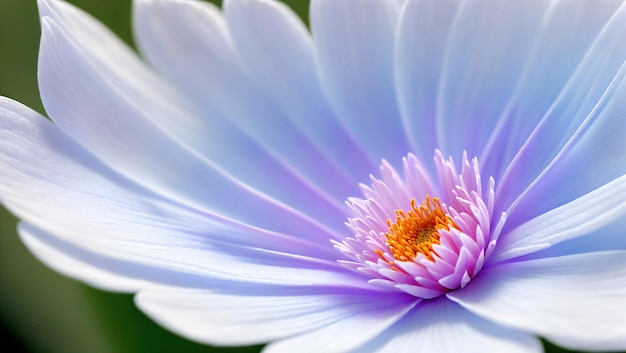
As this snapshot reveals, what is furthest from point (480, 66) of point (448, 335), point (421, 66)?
point (448, 335)

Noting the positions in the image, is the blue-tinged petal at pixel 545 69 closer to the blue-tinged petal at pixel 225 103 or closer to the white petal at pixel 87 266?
the blue-tinged petal at pixel 225 103

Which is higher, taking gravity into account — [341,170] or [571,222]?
[341,170]

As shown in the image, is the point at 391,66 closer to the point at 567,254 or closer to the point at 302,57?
the point at 302,57

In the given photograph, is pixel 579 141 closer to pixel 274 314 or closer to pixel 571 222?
pixel 571 222

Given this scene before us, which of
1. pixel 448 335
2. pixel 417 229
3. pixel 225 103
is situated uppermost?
pixel 225 103

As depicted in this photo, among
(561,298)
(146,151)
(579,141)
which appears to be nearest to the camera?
(561,298)

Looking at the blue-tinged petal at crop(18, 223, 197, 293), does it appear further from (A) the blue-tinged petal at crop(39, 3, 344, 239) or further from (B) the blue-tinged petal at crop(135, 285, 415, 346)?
(A) the blue-tinged petal at crop(39, 3, 344, 239)

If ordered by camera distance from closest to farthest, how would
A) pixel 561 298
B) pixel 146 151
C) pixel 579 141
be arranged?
pixel 561 298 < pixel 579 141 < pixel 146 151

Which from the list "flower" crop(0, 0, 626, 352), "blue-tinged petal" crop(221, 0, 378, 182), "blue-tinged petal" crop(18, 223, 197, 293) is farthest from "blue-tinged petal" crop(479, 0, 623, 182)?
"blue-tinged petal" crop(18, 223, 197, 293)
